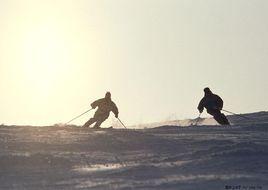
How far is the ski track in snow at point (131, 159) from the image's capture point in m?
13.3

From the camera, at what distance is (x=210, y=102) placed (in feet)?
91.7

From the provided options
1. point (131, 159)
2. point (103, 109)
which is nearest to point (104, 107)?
point (103, 109)

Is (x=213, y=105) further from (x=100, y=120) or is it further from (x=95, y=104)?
(x=95, y=104)

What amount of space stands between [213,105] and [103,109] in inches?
151

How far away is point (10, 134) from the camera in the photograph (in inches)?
825

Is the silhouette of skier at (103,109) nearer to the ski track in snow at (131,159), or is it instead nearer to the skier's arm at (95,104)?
the skier's arm at (95,104)

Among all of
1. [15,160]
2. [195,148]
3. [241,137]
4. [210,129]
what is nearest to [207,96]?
[210,129]

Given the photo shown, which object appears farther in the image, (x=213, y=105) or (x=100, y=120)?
(x=213, y=105)

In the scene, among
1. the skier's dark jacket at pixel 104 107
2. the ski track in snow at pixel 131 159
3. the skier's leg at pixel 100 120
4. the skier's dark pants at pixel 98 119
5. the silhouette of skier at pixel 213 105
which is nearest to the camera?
the ski track in snow at pixel 131 159

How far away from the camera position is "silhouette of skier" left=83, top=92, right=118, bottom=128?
27.4 metres

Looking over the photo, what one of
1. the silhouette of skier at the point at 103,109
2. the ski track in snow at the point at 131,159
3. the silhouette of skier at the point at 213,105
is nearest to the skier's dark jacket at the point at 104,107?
the silhouette of skier at the point at 103,109

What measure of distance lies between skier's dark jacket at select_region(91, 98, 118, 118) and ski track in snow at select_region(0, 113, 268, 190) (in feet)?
15.9

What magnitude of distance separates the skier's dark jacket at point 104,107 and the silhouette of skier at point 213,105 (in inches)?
118

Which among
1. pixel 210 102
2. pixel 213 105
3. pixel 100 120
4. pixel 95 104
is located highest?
pixel 95 104
